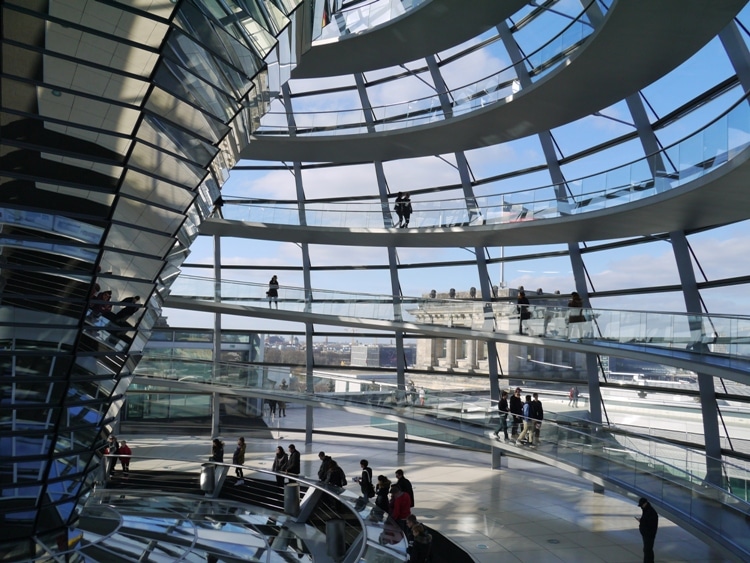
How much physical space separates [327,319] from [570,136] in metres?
10.4

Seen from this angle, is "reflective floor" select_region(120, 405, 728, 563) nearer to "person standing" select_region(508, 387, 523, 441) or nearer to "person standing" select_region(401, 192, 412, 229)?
"person standing" select_region(508, 387, 523, 441)

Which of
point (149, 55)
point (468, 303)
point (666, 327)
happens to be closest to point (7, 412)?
point (149, 55)

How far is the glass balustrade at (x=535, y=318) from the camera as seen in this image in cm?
1362

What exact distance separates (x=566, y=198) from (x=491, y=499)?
8891 mm

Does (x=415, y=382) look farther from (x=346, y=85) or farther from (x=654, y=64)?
(x=654, y=64)

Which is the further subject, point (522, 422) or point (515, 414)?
point (515, 414)

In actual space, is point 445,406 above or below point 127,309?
below

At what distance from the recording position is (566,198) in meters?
18.5

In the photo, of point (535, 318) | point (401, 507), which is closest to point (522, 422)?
point (535, 318)

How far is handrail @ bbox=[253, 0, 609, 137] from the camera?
18.2 m

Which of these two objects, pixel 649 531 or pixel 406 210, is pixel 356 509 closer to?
pixel 649 531

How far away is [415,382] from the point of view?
25.9 m

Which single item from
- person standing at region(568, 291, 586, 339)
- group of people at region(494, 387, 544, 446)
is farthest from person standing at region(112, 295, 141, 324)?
person standing at region(568, 291, 586, 339)

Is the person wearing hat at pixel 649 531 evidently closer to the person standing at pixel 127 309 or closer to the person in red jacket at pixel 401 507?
the person in red jacket at pixel 401 507
